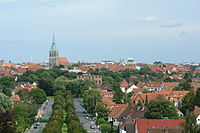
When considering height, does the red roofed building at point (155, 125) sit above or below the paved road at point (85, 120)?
above

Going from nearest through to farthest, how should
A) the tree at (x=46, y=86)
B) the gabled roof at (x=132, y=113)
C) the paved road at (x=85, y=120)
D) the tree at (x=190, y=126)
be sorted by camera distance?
the tree at (x=190, y=126), the gabled roof at (x=132, y=113), the paved road at (x=85, y=120), the tree at (x=46, y=86)

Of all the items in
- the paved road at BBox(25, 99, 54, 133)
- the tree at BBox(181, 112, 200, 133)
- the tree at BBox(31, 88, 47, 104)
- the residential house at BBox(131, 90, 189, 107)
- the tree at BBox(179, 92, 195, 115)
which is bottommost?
the paved road at BBox(25, 99, 54, 133)

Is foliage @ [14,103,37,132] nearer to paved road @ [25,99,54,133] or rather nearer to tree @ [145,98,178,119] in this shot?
paved road @ [25,99,54,133]

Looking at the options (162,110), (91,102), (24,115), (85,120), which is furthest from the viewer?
(91,102)

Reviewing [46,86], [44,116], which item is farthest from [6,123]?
[46,86]

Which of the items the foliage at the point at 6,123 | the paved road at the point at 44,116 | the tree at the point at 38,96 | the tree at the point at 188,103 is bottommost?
the paved road at the point at 44,116

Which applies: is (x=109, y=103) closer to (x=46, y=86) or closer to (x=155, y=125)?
(x=155, y=125)

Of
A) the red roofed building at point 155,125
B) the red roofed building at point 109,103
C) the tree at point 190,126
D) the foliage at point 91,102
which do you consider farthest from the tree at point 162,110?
the foliage at point 91,102

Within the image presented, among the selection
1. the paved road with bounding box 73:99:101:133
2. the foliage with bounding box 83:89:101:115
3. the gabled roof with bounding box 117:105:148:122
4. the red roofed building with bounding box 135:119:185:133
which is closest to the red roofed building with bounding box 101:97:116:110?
the foliage with bounding box 83:89:101:115

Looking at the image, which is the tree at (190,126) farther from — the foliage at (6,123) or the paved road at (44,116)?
the paved road at (44,116)

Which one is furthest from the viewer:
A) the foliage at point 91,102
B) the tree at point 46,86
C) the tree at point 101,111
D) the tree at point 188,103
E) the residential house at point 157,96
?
the tree at point 46,86

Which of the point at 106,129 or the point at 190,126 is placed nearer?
the point at 190,126

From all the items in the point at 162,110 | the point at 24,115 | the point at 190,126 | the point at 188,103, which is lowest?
the point at 24,115
